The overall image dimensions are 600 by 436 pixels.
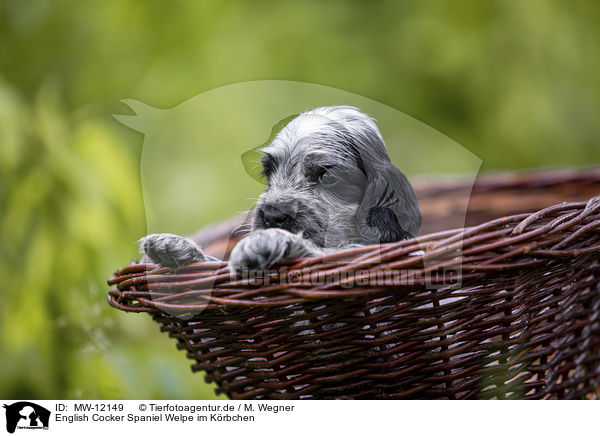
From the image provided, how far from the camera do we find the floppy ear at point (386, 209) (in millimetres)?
1083

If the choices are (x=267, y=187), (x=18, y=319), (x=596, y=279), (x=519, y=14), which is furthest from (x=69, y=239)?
(x=519, y=14)

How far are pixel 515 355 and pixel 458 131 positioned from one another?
107 cm

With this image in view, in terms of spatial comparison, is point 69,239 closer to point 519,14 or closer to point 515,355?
point 515,355

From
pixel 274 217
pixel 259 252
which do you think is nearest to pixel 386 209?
pixel 274 217

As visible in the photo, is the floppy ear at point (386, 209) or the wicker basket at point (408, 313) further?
the floppy ear at point (386, 209)

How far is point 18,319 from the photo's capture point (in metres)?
1.72

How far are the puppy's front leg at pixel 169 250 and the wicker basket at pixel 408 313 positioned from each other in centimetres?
3

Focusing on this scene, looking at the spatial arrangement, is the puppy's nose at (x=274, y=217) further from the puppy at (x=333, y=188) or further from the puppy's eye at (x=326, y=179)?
the puppy's eye at (x=326, y=179)

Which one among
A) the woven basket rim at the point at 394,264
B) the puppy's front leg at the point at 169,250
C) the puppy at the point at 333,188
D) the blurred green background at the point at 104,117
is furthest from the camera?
the blurred green background at the point at 104,117

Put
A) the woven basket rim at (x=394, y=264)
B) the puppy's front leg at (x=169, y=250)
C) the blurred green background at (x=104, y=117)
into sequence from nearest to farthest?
the woven basket rim at (x=394, y=264), the puppy's front leg at (x=169, y=250), the blurred green background at (x=104, y=117)

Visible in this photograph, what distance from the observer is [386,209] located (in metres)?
1.09
